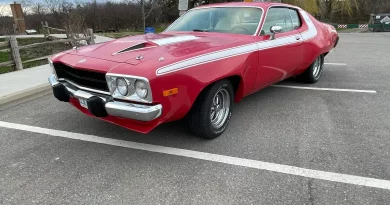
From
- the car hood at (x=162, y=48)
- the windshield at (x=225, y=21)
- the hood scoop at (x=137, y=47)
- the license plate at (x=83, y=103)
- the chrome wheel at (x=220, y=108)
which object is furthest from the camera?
the windshield at (x=225, y=21)

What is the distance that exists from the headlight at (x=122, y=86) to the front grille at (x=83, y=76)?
0.88ft

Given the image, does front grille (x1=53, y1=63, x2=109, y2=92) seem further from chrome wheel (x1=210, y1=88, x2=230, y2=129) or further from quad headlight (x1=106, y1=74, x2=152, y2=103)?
chrome wheel (x1=210, y1=88, x2=230, y2=129)

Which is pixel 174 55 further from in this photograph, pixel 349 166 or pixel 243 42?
pixel 349 166

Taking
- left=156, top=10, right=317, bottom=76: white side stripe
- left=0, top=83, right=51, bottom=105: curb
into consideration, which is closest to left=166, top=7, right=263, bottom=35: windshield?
left=156, top=10, right=317, bottom=76: white side stripe

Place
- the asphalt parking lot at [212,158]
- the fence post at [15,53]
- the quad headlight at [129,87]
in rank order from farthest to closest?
1. the fence post at [15,53]
2. the quad headlight at [129,87]
3. the asphalt parking lot at [212,158]

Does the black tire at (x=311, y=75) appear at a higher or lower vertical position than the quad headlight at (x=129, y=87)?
lower

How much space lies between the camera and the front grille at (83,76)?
314 centimetres

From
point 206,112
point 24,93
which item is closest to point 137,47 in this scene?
point 206,112

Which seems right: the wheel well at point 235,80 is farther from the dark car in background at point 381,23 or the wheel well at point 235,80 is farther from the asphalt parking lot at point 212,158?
the dark car in background at point 381,23

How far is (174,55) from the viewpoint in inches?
122

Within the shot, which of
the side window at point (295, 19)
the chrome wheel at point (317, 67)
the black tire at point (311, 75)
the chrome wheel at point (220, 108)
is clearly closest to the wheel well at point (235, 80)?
the chrome wheel at point (220, 108)

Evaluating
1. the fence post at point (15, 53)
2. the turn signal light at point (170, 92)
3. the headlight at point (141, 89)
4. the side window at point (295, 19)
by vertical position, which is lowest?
the fence post at point (15, 53)

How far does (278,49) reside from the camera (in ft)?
14.0

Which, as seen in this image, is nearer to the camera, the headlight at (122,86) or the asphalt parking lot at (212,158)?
the asphalt parking lot at (212,158)
